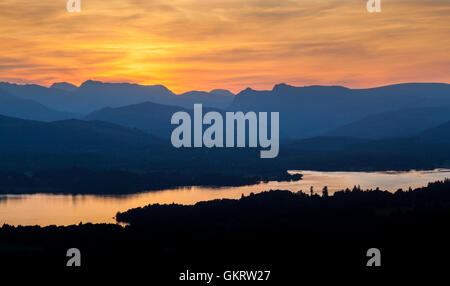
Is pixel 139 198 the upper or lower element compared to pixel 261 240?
lower

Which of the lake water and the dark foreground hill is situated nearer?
the dark foreground hill

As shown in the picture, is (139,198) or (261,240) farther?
(139,198)

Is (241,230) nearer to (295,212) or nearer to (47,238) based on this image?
(295,212)
